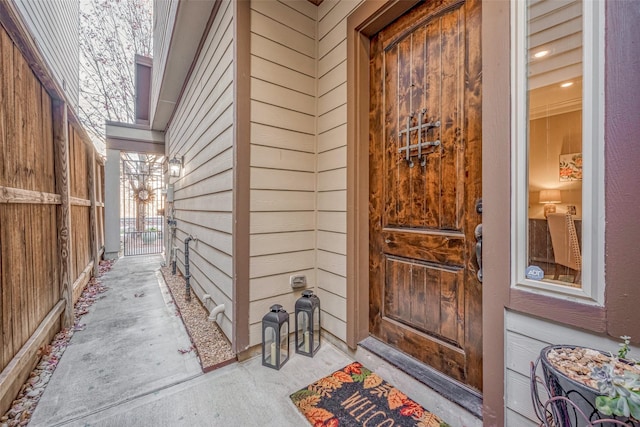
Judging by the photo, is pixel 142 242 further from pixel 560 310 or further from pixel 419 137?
pixel 560 310

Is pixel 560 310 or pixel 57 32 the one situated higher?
pixel 57 32

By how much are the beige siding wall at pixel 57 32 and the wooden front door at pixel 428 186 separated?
2.83 metres

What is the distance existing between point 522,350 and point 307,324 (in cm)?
140

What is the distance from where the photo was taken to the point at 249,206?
197 centimetres

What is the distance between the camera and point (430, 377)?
4.93 feet

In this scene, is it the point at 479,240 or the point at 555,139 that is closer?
the point at 555,139

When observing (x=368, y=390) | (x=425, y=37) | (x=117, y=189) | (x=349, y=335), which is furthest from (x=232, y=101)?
(x=117, y=189)

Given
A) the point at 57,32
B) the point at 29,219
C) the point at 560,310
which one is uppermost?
the point at 57,32

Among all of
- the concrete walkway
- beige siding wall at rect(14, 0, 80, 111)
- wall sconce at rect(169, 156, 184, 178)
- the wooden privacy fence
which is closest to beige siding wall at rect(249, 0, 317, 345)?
the concrete walkway

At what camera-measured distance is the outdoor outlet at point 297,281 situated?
2.17m

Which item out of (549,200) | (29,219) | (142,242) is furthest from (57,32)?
(142,242)

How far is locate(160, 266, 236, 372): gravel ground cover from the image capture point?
1.94 meters

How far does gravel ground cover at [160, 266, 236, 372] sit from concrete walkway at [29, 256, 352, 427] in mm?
63

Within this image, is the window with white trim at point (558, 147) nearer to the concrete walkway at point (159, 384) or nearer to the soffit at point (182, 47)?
the concrete walkway at point (159, 384)
